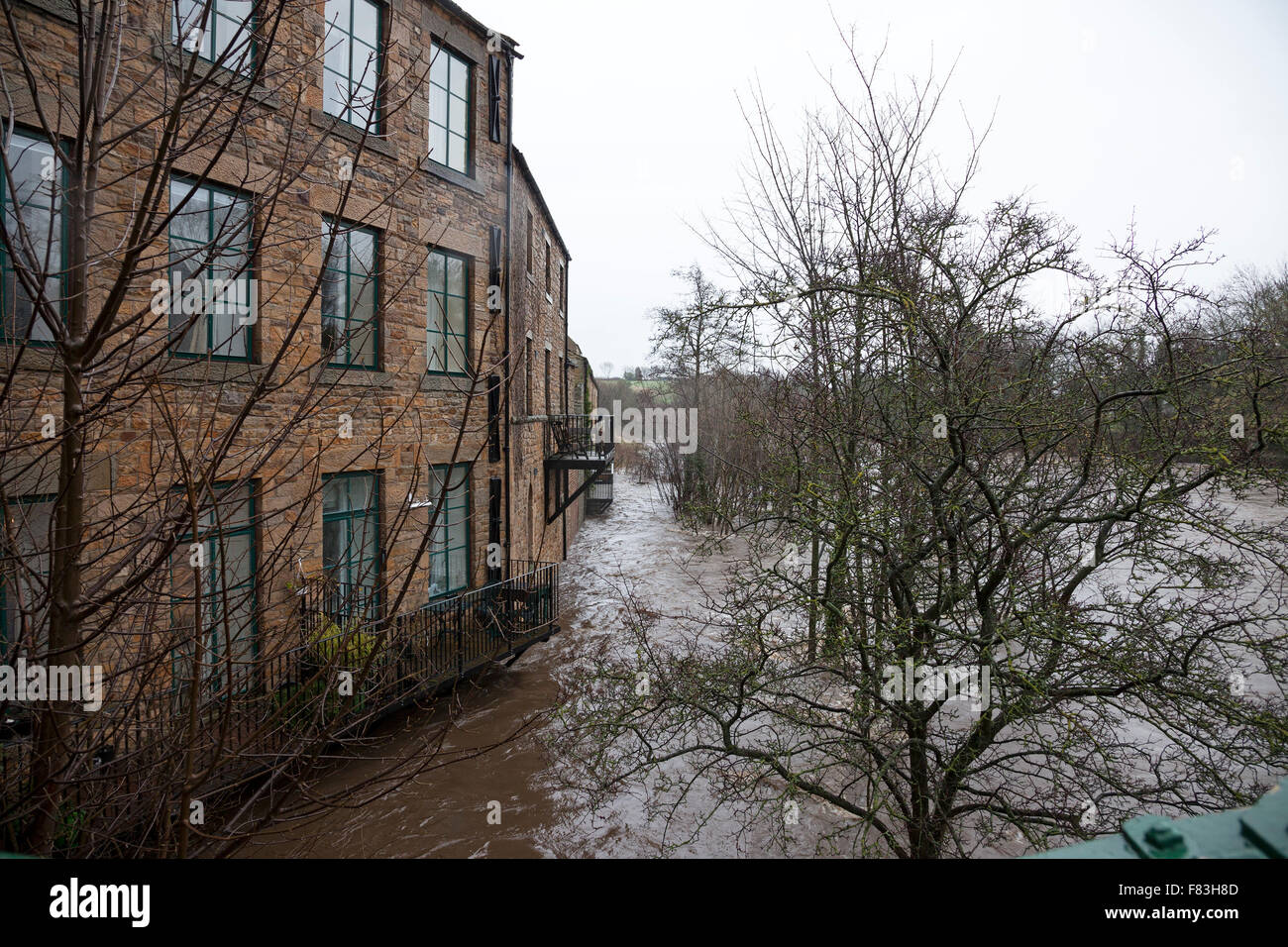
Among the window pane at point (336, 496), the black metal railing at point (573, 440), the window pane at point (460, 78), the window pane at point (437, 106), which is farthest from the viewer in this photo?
the black metal railing at point (573, 440)

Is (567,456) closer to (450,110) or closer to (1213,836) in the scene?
(450,110)

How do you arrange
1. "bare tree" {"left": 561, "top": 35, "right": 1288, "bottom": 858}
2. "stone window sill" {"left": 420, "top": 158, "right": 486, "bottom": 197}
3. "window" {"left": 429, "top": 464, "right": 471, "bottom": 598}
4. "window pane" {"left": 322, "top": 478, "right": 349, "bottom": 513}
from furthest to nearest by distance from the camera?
1. "window" {"left": 429, "top": 464, "right": 471, "bottom": 598}
2. "stone window sill" {"left": 420, "top": 158, "right": 486, "bottom": 197}
3. "window pane" {"left": 322, "top": 478, "right": 349, "bottom": 513}
4. "bare tree" {"left": 561, "top": 35, "right": 1288, "bottom": 858}

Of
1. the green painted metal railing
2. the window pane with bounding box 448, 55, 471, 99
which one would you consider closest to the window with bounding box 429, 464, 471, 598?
the window pane with bounding box 448, 55, 471, 99

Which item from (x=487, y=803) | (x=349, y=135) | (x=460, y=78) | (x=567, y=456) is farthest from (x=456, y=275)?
(x=487, y=803)

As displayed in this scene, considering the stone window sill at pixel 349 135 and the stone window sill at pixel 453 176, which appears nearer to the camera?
the stone window sill at pixel 349 135

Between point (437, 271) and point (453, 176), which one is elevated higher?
point (453, 176)

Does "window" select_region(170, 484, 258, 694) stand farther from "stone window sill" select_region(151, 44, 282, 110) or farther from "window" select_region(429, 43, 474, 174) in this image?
"window" select_region(429, 43, 474, 174)

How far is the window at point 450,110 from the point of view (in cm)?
1096

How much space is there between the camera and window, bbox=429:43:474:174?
11.0 meters

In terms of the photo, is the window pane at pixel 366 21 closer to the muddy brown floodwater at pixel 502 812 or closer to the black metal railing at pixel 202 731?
the muddy brown floodwater at pixel 502 812

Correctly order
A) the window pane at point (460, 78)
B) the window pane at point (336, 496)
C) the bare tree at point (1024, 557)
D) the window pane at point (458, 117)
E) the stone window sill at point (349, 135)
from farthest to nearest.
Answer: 1. the window pane at point (460, 78)
2. the window pane at point (458, 117)
3. the window pane at point (336, 496)
4. the stone window sill at point (349, 135)
5. the bare tree at point (1024, 557)

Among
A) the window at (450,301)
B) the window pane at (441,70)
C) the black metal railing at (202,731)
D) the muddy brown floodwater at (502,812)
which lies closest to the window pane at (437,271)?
the window at (450,301)

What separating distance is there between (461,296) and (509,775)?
26.6 feet

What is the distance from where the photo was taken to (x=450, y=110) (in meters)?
11.3
